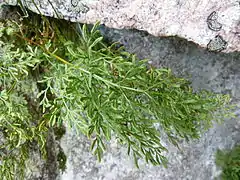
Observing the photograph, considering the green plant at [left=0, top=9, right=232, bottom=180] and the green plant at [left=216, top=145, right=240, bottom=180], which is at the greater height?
the green plant at [left=0, top=9, right=232, bottom=180]

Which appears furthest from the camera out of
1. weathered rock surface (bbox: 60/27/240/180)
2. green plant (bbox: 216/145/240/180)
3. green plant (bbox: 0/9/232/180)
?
green plant (bbox: 216/145/240/180)

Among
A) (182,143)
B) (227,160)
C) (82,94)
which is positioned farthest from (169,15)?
(227,160)

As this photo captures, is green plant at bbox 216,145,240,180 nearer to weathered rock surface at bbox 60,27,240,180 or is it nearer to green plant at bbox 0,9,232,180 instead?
weathered rock surface at bbox 60,27,240,180

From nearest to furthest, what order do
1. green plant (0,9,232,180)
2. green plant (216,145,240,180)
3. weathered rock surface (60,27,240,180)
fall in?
green plant (0,9,232,180) → weathered rock surface (60,27,240,180) → green plant (216,145,240,180)

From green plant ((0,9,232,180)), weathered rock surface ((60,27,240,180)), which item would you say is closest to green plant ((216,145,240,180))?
weathered rock surface ((60,27,240,180))

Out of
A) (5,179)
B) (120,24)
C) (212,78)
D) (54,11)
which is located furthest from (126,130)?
(212,78)

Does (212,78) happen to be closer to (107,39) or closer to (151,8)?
(107,39)

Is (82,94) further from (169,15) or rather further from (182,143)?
(182,143)
